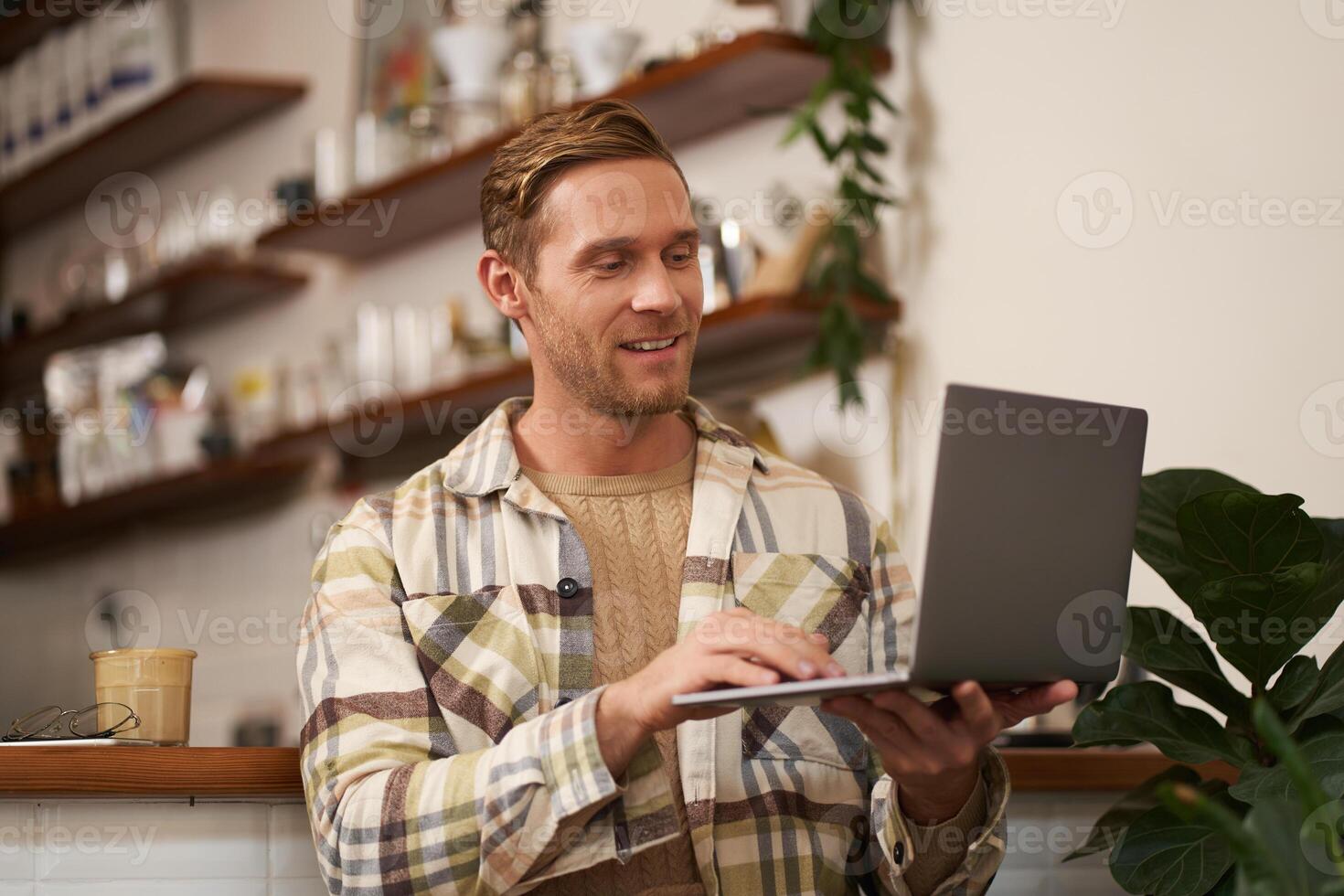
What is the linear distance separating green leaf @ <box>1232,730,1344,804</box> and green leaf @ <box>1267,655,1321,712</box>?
3.2 inches

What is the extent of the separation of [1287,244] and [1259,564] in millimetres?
794

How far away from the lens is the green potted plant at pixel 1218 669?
161 cm

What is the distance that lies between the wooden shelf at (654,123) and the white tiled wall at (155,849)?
172 cm

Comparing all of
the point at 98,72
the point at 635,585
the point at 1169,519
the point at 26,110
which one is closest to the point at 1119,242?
the point at 1169,519

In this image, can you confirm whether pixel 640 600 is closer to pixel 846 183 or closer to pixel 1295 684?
pixel 1295 684

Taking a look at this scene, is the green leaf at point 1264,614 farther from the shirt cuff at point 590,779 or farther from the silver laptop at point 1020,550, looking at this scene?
the shirt cuff at point 590,779

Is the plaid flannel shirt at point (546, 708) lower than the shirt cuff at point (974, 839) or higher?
higher

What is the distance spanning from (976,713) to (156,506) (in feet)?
12.3

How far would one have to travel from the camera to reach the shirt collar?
174 centimetres

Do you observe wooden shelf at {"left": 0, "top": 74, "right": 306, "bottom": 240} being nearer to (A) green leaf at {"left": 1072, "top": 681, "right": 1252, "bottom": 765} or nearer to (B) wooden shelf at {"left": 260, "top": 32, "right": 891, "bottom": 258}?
(B) wooden shelf at {"left": 260, "top": 32, "right": 891, "bottom": 258}

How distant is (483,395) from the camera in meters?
3.42

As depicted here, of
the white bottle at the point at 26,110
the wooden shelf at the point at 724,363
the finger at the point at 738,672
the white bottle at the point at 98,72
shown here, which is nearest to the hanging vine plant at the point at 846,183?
the wooden shelf at the point at 724,363

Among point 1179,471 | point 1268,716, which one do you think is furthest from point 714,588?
point 1268,716

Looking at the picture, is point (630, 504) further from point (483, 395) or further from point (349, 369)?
point (349, 369)
